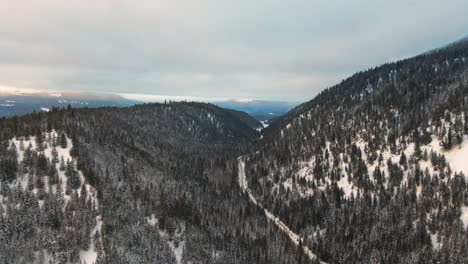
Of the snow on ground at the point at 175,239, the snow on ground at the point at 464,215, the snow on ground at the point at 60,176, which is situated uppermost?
the snow on ground at the point at 60,176

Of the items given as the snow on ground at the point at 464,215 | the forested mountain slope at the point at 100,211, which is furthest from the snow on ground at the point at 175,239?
the snow on ground at the point at 464,215

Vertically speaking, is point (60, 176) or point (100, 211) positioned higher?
point (60, 176)

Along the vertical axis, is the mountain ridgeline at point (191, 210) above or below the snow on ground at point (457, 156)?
below

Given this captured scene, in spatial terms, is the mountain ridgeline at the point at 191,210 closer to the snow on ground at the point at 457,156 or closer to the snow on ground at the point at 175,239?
the snow on ground at the point at 175,239

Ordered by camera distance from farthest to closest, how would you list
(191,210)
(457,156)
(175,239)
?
1. (457,156)
2. (191,210)
3. (175,239)

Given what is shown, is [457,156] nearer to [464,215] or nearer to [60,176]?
[464,215]

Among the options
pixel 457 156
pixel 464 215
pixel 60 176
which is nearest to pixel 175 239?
pixel 60 176

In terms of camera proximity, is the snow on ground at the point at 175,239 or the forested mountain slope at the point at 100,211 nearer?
the forested mountain slope at the point at 100,211

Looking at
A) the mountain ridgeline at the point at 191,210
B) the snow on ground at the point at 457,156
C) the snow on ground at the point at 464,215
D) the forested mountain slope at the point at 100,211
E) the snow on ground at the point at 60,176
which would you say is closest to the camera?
the forested mountain slope at the point at 100,211

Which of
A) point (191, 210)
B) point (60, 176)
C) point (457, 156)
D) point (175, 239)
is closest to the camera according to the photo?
point (60, 176)

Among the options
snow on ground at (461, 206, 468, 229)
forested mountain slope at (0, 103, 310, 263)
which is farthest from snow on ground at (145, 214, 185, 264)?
snow on ground at (461, 206, 468, 229)
